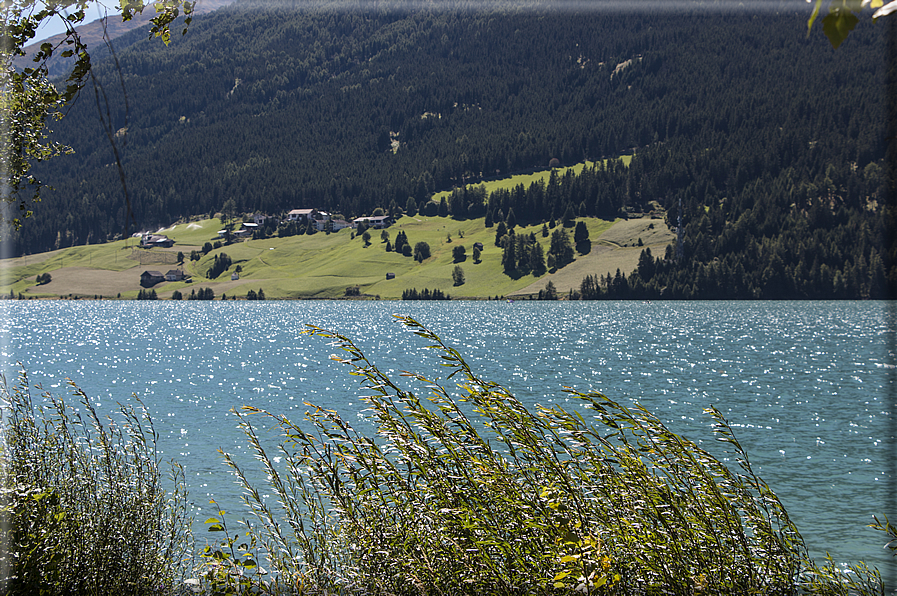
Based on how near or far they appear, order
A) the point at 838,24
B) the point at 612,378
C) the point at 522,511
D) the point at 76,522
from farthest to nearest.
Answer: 1. the point at 612,378
2. the point at 76,522
3. the point at 522,511
4. the point at 838,24

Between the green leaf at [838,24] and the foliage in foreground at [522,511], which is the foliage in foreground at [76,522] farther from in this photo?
the green leaf at [838,24]

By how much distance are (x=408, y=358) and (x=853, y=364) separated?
184ft

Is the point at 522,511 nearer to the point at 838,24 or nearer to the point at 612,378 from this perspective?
the point at 838,24

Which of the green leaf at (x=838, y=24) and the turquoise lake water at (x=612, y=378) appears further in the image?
the turquoise lake water at (x=612, y=378)

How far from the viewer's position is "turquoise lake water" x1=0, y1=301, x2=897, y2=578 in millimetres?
33375

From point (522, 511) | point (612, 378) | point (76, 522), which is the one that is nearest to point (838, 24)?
point (522, 511)

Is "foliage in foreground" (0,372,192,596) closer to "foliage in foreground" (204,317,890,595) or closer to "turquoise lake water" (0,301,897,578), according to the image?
"turquoise lake water" (0,301,897,578)

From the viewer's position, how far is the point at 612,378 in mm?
70875

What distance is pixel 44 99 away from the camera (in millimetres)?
10672

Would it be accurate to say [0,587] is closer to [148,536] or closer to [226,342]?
[148,536]

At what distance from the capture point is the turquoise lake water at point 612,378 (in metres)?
33.4

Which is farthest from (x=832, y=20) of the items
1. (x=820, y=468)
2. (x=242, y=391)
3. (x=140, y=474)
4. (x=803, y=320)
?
(x=803, y=320)

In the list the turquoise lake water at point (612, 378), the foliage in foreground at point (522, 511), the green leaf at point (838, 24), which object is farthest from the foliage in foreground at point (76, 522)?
the green leaf at point (838, 24)

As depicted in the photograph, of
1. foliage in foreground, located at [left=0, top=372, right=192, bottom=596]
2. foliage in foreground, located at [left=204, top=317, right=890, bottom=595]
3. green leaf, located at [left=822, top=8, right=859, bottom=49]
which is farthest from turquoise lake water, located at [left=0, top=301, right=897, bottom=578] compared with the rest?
green leaf, located at [left=822, top=8, right=859, bottom=49]
